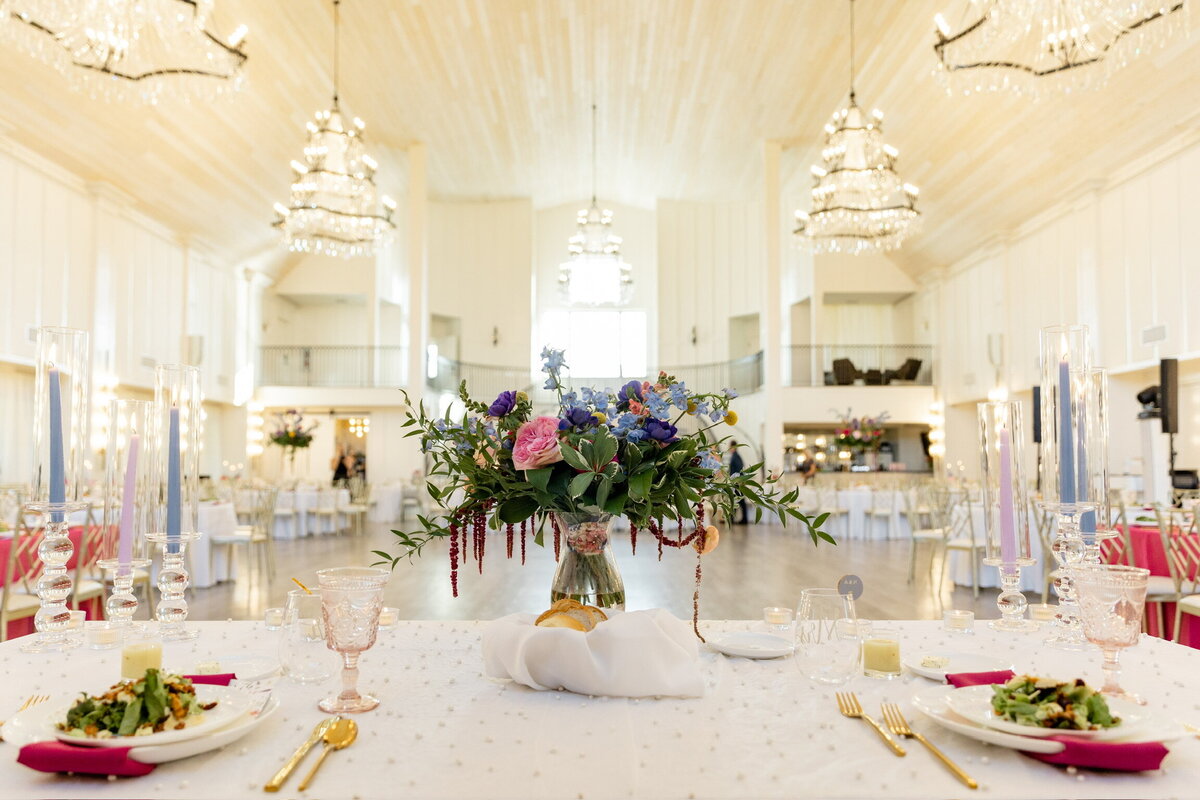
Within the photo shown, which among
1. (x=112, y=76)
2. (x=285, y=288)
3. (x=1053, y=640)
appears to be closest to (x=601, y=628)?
(x=1053, y=640)

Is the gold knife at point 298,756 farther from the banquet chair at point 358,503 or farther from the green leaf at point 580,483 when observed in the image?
the banquet chair at point 358,503

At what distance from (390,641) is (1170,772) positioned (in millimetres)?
1303

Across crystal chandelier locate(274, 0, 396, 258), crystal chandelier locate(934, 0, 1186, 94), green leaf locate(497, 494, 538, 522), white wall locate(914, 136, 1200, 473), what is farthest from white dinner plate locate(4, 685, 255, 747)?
white wall locate(914, 136, 1200, 473)

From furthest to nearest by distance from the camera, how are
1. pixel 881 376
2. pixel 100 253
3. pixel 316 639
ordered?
pixel 881 376 → pixel 100 253 → pixel 316 639

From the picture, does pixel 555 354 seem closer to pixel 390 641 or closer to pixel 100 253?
pixel 390 641

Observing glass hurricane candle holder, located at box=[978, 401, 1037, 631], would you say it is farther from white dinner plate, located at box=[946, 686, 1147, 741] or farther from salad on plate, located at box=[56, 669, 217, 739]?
salad on plate, located at box=[56, 669, 217, 739]

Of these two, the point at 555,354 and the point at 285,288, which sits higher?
the point at 285,288

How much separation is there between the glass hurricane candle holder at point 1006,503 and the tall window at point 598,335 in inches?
725

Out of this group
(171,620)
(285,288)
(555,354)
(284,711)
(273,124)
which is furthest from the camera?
(285,288)

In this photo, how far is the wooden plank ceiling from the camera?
9367mm

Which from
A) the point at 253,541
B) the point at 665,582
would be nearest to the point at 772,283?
the point at 665,582

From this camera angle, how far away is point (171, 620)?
1813 mm

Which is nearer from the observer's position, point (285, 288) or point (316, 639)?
point (316, 639)

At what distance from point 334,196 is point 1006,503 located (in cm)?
887
